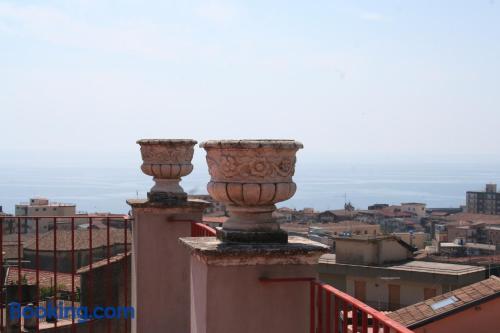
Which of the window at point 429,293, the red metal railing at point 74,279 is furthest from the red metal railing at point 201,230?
the window at point 429,293

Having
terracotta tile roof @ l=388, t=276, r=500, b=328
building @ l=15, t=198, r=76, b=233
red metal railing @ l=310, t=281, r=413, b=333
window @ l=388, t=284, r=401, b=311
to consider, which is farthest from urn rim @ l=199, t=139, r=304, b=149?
window @ l=388, t=284, r=401, b=311

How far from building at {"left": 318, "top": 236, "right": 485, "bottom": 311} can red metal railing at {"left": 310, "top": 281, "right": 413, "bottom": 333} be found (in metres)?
29.0

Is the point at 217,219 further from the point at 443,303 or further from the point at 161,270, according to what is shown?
the point at 161,270

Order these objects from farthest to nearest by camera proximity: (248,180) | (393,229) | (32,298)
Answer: (393,229) < (32,298) < (248,180)

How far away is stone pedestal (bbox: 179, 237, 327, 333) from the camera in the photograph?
423 cm

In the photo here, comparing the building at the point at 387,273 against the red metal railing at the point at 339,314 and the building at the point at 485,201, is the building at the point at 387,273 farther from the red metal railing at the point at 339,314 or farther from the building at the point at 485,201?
the building at the point at 485,201

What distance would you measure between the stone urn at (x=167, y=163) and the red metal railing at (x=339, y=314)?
3099mm

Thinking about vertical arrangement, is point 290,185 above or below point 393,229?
above

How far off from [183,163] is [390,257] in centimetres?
3244

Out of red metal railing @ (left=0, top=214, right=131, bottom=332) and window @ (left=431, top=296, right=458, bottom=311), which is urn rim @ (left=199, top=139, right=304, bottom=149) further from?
window @ (left=431, top=296, right=458, bottom=311)

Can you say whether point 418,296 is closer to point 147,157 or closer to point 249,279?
point 147,157

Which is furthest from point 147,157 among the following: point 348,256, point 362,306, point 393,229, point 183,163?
point 393,229

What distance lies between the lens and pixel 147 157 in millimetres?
7480

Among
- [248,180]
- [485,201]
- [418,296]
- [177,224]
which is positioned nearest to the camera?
[248,180]
